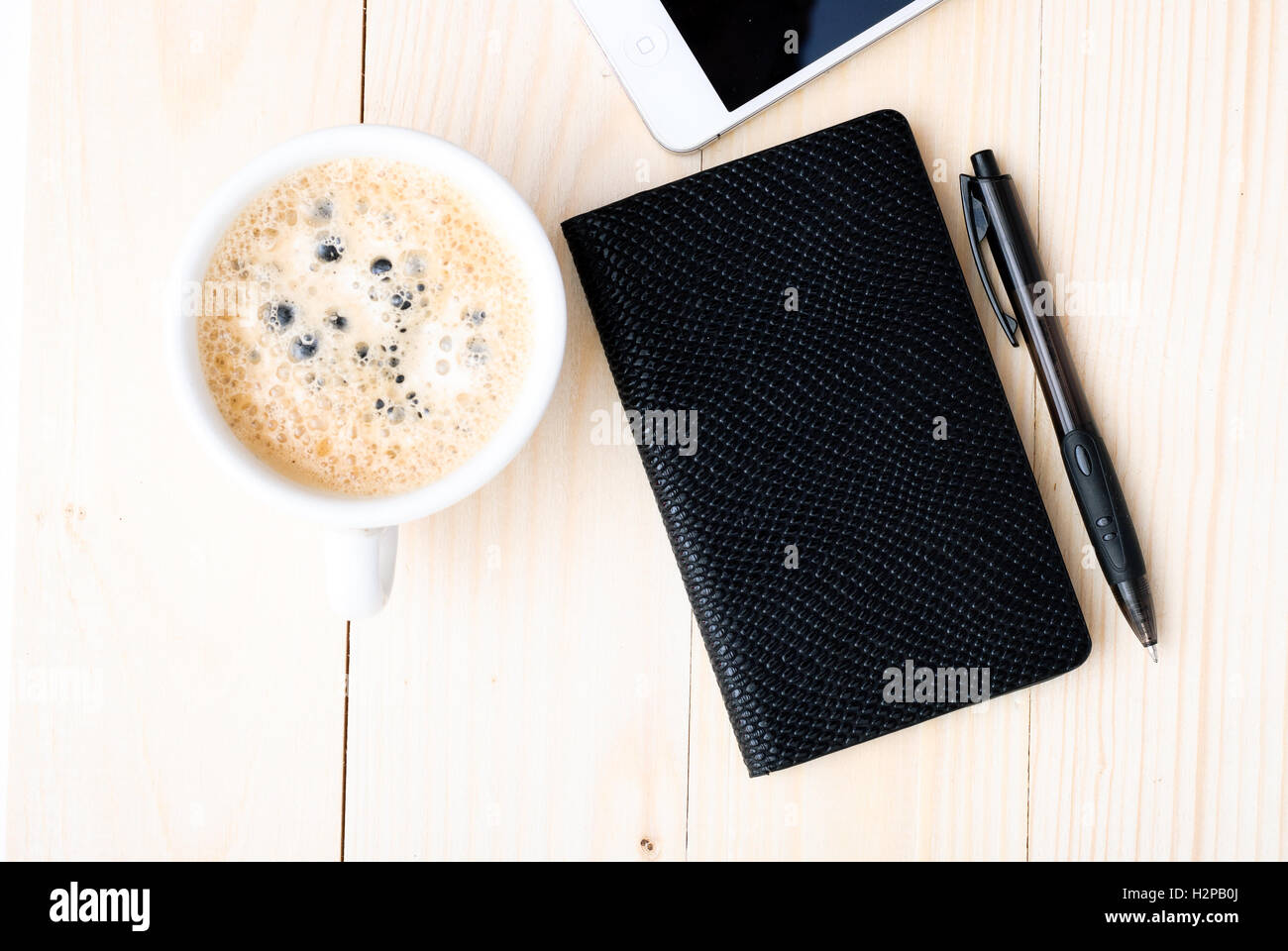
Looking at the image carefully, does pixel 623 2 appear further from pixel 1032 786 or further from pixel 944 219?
pixel 1032 786

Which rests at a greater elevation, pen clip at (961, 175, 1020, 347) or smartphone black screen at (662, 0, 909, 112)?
smartphone black screen at (662, 0, 909, 112)

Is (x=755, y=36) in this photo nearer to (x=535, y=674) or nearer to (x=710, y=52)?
(x=710, y=52)

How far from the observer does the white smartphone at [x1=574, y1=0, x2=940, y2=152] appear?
509 mm

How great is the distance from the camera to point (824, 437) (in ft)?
1.63

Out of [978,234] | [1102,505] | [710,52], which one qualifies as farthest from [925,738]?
[710,52]

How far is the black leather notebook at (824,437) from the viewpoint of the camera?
490 millimetres

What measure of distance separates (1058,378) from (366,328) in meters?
0.35

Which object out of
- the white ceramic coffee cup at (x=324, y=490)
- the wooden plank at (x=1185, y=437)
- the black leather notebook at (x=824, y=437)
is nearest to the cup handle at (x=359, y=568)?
the white ceramic coffee cup at (x=324, y=490)

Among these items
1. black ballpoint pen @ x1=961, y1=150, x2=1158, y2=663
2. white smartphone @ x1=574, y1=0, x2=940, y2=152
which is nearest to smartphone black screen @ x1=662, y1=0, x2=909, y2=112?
white smartphone @ x1=574, y1=0, x2=940, y2=152

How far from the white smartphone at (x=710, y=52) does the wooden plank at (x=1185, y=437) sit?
5.8 inches

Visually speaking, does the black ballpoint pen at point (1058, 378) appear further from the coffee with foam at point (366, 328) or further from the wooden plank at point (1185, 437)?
the coffee with foam at point (366, 328)

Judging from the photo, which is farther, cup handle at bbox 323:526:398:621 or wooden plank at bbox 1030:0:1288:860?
wooden plank at bbox 1030:0:1288:860

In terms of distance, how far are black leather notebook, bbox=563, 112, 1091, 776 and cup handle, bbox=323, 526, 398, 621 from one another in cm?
14

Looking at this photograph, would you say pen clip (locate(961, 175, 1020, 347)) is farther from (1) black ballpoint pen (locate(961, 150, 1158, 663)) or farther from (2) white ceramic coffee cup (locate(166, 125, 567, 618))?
(2) white ceramic coffee cup (locate(166, 125, 567, 618))
